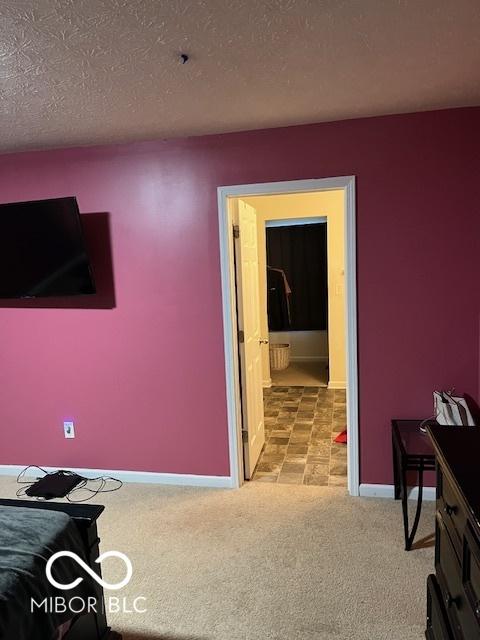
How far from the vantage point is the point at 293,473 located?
330 centimetres

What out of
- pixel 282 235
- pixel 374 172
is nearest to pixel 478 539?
pixel 374 172

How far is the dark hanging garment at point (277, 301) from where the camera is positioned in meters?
6.32

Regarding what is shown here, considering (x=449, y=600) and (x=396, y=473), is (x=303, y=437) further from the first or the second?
(x=449, y=600)

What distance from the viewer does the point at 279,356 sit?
237 inches

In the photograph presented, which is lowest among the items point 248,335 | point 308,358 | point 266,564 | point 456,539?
point 266,564

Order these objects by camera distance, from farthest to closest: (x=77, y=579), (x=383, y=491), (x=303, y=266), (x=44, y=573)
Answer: (x=303, y=266) < (x=383, y=491) < (x=77, y=579) < (x=44, y=573)

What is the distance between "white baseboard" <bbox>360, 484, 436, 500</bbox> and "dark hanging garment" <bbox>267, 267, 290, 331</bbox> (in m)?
3.68

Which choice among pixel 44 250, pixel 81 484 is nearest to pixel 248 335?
pixel 44 250

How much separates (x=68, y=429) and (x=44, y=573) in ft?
6.44

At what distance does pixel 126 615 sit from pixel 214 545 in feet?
1.95

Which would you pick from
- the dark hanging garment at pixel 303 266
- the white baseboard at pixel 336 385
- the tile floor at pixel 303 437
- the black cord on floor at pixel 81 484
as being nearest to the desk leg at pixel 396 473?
the tile floor at pixel 303 437

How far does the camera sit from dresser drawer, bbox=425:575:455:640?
4.64 feet

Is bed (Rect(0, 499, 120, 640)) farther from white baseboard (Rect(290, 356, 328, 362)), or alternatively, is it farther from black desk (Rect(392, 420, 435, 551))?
white baseboard (Rect(290, 356, 328, 362))

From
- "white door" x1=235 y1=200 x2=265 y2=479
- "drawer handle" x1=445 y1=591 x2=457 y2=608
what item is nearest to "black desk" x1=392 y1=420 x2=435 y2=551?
"drawer handle" x1=445 y1=591 x2=457 y2=608
